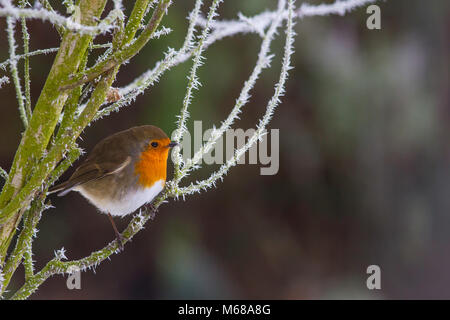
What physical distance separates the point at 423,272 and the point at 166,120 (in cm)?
164

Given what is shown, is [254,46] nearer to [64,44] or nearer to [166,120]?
[166,120]

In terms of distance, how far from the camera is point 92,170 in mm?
892

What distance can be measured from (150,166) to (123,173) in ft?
0.21

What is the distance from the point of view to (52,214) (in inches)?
94.7

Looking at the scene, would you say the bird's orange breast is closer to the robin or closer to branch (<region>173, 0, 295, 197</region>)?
the robin

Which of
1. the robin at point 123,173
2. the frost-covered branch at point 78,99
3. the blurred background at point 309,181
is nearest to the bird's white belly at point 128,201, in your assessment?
the robin at point 123,173

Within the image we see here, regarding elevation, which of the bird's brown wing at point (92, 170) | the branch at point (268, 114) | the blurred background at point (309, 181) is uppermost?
the blurred background at point (309, 181)

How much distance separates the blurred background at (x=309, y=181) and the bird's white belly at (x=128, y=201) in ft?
4.05

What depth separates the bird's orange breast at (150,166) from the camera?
2.92 feet

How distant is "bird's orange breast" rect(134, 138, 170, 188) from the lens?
89 cm

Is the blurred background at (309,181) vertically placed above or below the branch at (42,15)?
above

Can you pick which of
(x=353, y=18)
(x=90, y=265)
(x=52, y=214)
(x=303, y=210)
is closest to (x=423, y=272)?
(x=303, y=210)

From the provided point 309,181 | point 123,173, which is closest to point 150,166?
point 123,173

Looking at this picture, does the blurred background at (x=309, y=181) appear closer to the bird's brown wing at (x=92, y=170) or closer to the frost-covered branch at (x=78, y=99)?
the bird's brown wing at (x=92, y=170)
